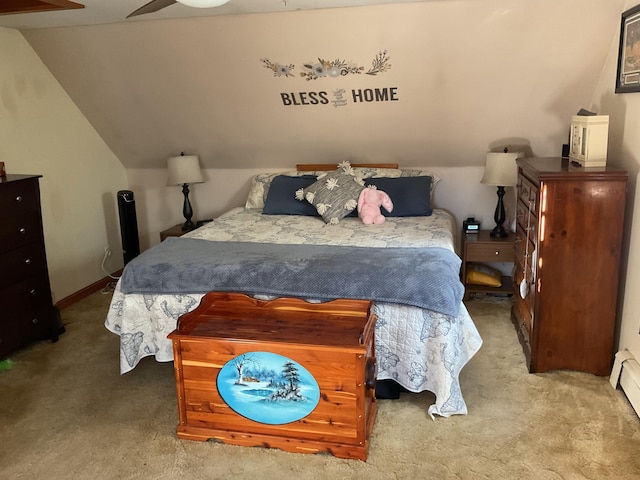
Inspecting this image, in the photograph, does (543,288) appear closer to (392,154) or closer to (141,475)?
(392,154)

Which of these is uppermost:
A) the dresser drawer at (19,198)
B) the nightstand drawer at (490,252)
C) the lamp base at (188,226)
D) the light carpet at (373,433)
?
the dresser drawer at (19,198)

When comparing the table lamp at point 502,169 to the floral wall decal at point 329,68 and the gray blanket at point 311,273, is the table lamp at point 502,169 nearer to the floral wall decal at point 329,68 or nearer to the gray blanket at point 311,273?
the floral wall decal at point 329,68

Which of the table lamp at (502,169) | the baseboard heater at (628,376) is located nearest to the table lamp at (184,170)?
the table lamp at (502,169)

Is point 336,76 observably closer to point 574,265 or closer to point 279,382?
point 574,265

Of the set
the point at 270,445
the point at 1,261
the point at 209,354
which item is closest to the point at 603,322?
the point at 270,445

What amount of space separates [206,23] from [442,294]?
86.4 inches

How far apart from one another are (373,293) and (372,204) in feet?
4.13

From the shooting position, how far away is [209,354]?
243 cm

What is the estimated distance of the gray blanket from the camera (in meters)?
2.61

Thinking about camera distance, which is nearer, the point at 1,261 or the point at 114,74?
the point at 1,261

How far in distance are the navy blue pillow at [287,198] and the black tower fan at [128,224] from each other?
1.11 meters

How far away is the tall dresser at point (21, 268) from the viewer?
316cm

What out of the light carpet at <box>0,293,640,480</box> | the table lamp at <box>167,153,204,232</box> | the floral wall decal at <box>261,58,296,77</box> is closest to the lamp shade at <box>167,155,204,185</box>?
the table lamp at <box>167,153,204,232</box>

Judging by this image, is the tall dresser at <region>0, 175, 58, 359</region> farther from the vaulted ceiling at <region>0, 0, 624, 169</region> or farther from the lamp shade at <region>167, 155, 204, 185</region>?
the lamp shade at <region>167, 155, 204, 185</region>
